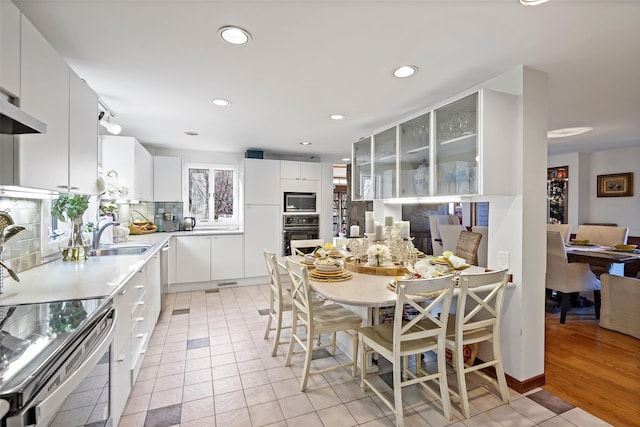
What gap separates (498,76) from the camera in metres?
2.22

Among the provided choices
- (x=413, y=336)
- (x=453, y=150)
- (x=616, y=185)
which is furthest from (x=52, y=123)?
(x=616, y=185)

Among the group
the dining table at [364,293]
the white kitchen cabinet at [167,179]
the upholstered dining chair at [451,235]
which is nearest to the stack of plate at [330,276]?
the dining table at [364,293]

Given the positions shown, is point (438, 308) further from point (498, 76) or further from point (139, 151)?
point (139, 151)

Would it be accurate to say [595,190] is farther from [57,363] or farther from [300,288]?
[57,363]

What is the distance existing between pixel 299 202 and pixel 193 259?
1930mm

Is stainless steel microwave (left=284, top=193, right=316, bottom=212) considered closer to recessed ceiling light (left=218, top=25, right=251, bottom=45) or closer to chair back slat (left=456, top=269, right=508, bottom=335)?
recessed ceiling light (left=218, top=25, right=251, bottom=45)

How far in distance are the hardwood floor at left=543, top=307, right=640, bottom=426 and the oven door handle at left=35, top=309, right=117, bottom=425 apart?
9.16ft

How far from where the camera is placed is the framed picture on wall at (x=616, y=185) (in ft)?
16.2

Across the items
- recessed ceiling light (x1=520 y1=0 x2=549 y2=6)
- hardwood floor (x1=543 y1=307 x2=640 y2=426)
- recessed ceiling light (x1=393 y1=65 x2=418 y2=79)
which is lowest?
hardwood floor (x1=543 y1=307 x2=640 y2=426)

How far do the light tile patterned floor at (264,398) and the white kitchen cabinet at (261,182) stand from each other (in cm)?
255

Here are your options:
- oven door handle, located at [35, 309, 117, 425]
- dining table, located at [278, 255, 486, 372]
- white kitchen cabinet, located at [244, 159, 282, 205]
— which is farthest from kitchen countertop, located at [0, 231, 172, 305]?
white kitchen cabinet, located at [244, 159, 282, 205]

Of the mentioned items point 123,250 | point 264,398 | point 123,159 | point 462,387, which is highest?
point 123,159

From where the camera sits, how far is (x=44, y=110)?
1.52 meters

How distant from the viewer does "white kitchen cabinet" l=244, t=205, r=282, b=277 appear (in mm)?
4887
